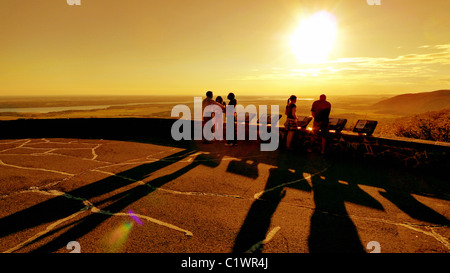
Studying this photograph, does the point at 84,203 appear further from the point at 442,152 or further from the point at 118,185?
the point at 442,152

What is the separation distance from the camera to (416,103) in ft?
400

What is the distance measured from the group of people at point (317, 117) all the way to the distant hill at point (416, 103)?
120 m

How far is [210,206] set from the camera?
431cm

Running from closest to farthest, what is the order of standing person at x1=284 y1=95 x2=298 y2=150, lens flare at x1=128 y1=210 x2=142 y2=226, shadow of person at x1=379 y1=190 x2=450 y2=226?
lens flare at x1=128 y1=210 x2=142 y2=226
shadow of person at x1=379 y1=190 x2=450 y2=226
standing person at x1=284 y1=95 x2=298 y2=150

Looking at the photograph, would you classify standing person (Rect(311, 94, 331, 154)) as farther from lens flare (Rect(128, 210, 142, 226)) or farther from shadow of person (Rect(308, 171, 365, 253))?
lens flare (Rect(128, 210, 142, 226))

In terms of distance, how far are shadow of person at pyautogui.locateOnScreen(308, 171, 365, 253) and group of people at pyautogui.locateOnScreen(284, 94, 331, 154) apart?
309 centimetres

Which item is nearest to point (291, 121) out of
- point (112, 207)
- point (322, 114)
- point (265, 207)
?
point (322, 114)

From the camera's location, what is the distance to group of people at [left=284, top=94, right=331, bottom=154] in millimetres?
7750

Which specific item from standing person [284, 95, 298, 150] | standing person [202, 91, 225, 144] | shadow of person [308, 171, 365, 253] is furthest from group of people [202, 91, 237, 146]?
shadow of person [308, 171, 365, 253]

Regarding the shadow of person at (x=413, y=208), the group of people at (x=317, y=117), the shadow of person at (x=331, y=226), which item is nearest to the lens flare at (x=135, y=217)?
the shadow of person at (x=331, y=226)

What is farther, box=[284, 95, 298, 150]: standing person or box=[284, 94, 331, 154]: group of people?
box=[284, 95, 298, 150]: standing person
